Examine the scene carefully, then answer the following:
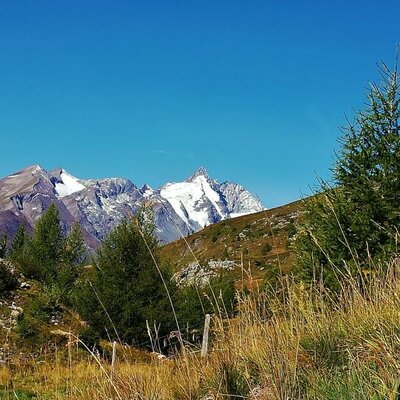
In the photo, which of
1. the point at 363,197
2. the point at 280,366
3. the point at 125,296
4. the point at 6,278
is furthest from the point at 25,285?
the point at 280,366

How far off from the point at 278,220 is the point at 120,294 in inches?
3920

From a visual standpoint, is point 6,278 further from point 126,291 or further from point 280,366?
point 280,366

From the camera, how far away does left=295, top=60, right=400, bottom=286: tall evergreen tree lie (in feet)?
53.1

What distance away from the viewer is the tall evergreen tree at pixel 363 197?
16.2m

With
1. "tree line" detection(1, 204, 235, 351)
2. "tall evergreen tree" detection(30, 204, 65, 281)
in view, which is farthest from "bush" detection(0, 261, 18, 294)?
"tall evergreen tree" detection(30, 204, 65, 281)

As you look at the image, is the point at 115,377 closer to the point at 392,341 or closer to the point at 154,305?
the point at 392,341

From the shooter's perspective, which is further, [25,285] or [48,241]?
[48,241]

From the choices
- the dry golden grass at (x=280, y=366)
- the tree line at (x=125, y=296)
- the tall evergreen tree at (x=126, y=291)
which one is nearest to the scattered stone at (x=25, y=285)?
the tree line at (x=125, y=296)

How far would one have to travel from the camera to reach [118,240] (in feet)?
87.6

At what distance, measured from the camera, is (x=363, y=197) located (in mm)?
16875

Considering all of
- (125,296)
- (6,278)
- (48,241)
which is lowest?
(125,296)

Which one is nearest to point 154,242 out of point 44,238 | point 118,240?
point 118,240

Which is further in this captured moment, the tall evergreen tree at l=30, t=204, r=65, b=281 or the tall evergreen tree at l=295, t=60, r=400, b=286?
the tall evergreen tree at l=30, t=204, r=65, b=281

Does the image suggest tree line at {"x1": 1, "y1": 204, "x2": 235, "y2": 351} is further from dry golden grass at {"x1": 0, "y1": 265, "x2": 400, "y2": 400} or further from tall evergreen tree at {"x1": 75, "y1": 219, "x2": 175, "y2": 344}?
dry golden grass at {"x1": 0, "y1": 265, "x2": 400, "y2": 400}
